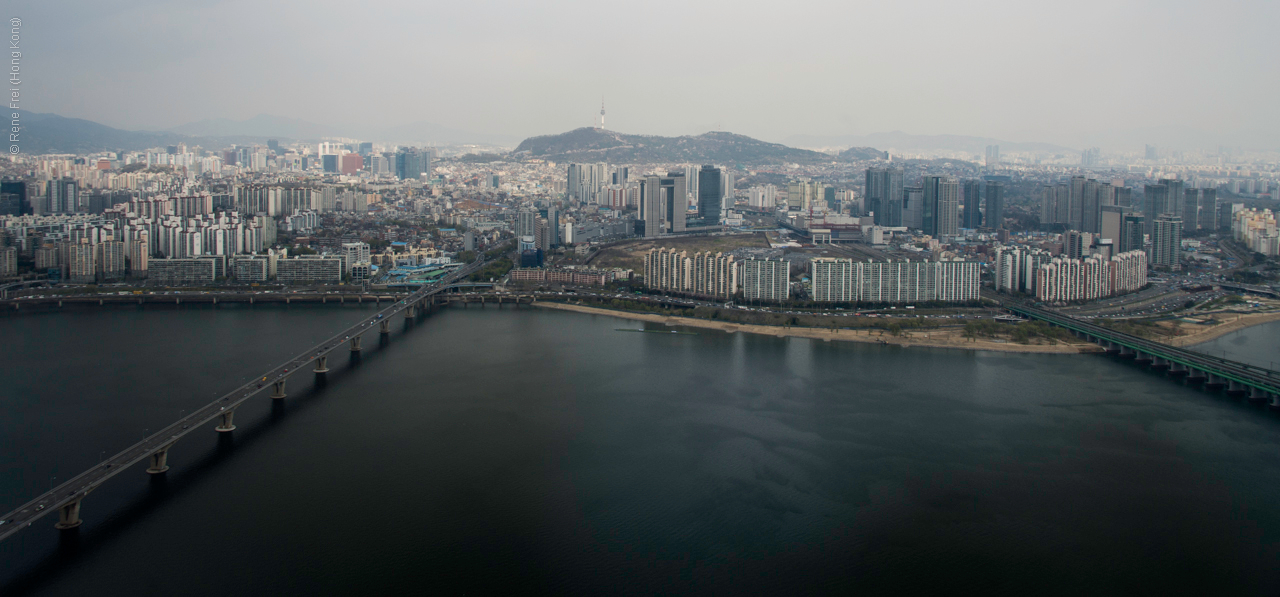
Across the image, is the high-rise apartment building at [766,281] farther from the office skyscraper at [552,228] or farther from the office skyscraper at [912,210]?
the office skyscraper at [912,210]

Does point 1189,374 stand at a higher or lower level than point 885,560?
higher

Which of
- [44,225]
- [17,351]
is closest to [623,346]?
[17,351]

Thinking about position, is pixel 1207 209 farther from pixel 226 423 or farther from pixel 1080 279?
pixel 226 423

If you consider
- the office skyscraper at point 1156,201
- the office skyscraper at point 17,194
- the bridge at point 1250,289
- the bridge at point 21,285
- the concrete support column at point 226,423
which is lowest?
the concrete support column at point 226,423

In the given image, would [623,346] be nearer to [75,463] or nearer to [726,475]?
[726,475]

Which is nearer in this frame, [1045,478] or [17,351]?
[1045,478]

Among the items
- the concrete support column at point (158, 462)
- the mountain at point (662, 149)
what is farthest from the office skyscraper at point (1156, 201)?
the mountain at point (662, 149)
